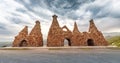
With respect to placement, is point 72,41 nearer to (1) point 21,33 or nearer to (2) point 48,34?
(2) point 48,34

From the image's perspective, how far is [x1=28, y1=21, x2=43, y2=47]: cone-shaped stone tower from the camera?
265 ft

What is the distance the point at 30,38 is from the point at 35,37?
6.93ft

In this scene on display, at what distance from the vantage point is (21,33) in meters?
82.8

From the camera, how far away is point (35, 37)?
81.0 meters

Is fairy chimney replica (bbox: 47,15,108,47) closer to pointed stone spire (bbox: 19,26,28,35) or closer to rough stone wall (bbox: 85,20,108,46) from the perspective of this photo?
rough stone wall (bbox: 85,20,108,46)

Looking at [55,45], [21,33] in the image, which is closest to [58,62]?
[55,45]

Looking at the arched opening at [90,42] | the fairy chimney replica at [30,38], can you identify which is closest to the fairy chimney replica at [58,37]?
the fairy chimney replica at [30,38]

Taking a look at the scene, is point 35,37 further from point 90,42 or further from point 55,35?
point 90,42

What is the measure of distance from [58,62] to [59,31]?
49.2 meters

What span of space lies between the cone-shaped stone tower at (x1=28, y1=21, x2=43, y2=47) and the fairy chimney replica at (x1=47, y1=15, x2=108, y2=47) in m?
3.88

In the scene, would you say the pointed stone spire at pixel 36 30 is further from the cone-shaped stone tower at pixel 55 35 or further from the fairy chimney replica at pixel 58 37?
the cone-shaped stone tower at pixel 55 35

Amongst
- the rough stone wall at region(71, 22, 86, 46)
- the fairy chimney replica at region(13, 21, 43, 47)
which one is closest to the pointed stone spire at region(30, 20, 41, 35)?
the fairy chimney replica at region(13, 21, 43, 47)

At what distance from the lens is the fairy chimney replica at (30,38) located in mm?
80938

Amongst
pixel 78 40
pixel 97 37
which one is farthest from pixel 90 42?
pixel 78 40
